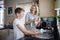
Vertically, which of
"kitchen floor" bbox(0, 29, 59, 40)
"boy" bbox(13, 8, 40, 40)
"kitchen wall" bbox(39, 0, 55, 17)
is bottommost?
"kitchen floor" bbox(0, 29, 59, 40)

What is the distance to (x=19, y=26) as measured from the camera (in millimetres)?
1044

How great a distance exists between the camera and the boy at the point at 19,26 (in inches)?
40.8

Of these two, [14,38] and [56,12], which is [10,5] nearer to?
[14,38]

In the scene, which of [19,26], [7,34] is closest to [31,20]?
[19,26]

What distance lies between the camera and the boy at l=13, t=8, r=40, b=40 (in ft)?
3.40

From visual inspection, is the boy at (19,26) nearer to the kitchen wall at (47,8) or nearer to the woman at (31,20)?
the woman at (31,20)

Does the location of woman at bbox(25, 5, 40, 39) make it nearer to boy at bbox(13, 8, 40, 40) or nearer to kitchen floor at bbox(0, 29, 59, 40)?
boy at bbox(13, 8, 40, 40)

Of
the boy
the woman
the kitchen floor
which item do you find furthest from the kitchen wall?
the kitchen floor

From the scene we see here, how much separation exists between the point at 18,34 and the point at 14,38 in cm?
5

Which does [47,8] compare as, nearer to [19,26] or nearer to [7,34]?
[19,26]

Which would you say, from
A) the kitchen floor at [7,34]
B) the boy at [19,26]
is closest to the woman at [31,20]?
the boy at [19,26]

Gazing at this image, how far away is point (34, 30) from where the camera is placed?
3.37ft

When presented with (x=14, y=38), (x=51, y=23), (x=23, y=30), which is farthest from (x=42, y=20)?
(x=14, y=38)

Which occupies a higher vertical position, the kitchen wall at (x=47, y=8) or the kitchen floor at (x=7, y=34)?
the kitchen wall at (x=47, y=8)
